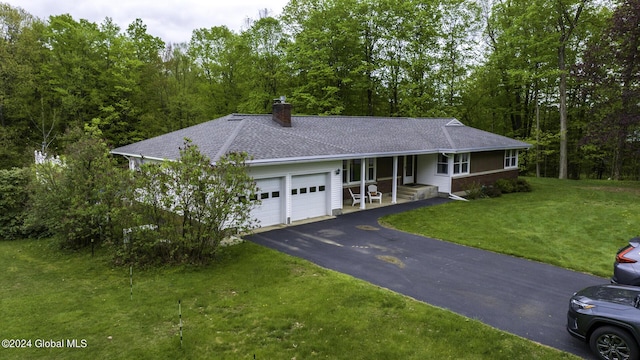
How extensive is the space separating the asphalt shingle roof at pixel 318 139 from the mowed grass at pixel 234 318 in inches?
222

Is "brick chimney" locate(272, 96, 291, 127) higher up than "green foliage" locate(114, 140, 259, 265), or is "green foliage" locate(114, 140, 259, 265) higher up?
"brick chimney" locate(272, 96, 291, 127)

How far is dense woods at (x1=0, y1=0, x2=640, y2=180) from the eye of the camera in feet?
93.3

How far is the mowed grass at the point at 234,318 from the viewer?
20.8ft

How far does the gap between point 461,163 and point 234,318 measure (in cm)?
1806

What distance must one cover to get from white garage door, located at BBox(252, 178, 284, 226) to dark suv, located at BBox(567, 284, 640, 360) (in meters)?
10.5

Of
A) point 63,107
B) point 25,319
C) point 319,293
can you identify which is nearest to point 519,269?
point 319,293

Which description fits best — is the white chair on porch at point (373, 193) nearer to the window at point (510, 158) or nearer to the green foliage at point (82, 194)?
the window at point (510, 158)

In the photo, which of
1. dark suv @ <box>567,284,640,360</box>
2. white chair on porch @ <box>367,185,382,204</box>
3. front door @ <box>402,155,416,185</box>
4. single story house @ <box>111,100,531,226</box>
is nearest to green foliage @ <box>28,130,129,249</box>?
single story house @ <box>111,100,531,226</box>

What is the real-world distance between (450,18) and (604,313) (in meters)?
35.6

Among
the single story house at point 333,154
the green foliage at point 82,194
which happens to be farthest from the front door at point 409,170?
the green foliage at point 82,194

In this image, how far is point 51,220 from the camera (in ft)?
41.3

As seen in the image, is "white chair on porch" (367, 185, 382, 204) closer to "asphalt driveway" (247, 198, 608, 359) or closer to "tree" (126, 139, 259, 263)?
"asphalt driveway" (247, 198, 608, 359)

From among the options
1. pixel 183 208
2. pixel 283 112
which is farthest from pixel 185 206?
pixel 283 112

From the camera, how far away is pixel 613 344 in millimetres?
5855
